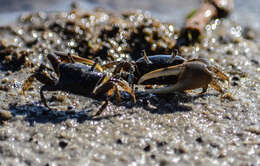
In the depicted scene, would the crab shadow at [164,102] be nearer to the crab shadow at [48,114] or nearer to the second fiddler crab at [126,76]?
the second fiddler crab at [126,76]

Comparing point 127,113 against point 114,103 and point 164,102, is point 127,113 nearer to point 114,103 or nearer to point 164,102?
point 114,103

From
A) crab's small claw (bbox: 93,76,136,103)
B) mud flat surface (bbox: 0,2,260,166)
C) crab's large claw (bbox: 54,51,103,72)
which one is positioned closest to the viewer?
mud flat surface (bbox: 0,2,260,166)

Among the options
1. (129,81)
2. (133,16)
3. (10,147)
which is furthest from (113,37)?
(10,147)

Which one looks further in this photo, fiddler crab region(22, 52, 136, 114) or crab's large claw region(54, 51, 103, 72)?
crab's large claw region(54, 51, 103, 72)

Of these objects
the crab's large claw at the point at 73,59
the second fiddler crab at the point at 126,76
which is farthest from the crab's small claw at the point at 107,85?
the crab's large claw at the point at 73,59

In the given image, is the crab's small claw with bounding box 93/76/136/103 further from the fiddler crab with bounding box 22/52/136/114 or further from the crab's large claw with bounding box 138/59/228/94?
the crab's large claw with bounding box 138/59/228/94

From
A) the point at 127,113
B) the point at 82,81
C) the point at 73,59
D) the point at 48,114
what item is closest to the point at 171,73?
the point at 127,113

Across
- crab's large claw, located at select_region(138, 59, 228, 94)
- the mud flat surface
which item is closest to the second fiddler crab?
crab's large claw, located at select_region(138, 59, 228, 94)
